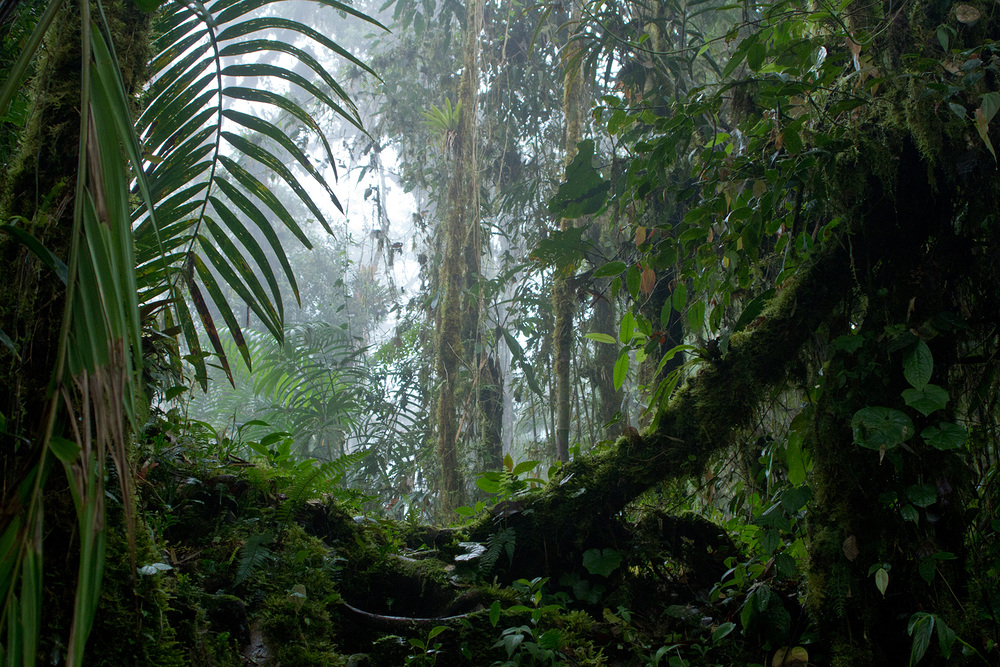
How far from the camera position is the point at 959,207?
5.34 feet

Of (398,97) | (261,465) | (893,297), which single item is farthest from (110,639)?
(398,97)

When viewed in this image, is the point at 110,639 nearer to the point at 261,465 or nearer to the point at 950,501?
the point at 261,465

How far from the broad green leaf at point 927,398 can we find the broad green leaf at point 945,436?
0.18 feet

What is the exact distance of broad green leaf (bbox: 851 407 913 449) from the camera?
137cm

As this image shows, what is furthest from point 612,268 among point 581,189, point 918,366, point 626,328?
point 581,189

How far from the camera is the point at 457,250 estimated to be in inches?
186

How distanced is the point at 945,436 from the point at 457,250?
3722 mm

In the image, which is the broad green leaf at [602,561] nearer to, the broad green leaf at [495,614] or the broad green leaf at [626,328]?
the broad green leaf at [495,614]

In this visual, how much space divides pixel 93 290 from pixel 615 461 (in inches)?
63.4

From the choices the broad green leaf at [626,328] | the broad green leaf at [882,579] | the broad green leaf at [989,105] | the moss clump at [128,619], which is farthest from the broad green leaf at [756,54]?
the moss clump at [128,619]

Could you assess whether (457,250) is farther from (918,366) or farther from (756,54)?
(918,366)

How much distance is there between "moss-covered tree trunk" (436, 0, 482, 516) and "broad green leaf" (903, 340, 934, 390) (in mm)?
3173

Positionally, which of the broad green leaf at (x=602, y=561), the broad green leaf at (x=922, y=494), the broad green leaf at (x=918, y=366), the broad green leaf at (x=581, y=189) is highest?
the broad green leaf at (x=581, y=189)

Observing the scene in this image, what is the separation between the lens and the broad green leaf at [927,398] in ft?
4.38
